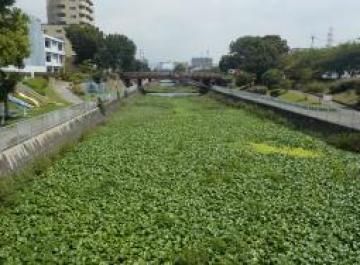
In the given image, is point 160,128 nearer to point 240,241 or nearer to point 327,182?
point 327,182

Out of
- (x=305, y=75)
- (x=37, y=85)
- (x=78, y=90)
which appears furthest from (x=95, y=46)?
(x=37, y=85)

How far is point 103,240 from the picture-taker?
15.1 metres

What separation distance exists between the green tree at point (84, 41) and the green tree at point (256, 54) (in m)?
36.5

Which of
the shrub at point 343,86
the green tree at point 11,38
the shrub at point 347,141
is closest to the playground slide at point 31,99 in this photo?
the green tree at point 11,38

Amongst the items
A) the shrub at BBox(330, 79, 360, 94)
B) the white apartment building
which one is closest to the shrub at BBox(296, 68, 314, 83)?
the shrub at BBox(330, 79, 360, 94)

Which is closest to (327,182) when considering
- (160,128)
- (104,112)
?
(160,128)

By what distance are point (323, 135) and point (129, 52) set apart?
104709mm

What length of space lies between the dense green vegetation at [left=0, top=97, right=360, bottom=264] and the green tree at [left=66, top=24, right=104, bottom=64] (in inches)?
3489

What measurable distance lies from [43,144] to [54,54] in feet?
298

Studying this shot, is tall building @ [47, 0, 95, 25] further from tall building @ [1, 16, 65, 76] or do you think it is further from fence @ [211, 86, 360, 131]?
fence @ [211, 86, 360, 131]

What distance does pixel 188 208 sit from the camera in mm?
18297

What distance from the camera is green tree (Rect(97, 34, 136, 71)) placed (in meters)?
120

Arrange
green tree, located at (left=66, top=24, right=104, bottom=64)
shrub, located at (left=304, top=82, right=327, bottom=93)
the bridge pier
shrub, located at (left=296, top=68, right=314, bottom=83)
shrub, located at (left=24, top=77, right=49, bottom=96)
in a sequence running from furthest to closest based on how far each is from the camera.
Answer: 1. the bridge pier
2. green tree, located at (left=66, top=24, right=104, bottom=64)
3. shrub, located at (left=296, top=68, right=314, bottom=83)
4. shrub, located at (left=304, top=82, right=327, bottom=93)
5. shrub, located at (left=24, top=77, right=49, bottom=96)

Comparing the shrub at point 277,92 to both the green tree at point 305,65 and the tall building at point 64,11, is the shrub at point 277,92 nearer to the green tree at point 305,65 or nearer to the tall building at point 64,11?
the green tree at point 305,65
